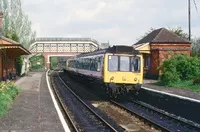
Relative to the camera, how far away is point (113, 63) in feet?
67.0

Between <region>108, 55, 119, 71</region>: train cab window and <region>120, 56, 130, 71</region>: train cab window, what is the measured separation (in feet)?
0.88

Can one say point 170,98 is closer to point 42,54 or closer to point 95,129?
point 95,129

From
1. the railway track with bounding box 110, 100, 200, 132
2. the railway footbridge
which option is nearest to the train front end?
the railway track with bounding box 110, 100, 200, 132

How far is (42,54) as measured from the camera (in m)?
84.8

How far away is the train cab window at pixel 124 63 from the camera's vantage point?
20.5 m

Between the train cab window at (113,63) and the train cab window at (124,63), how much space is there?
0.88 feet

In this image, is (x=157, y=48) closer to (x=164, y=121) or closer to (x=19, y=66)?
(x=164, y=121)

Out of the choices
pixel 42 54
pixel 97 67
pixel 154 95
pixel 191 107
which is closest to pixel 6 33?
pixel 97 67

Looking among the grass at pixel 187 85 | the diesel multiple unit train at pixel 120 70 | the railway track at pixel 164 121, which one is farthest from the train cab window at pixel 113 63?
the grass at pixel 187 85

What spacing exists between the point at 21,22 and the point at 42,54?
39.9 m

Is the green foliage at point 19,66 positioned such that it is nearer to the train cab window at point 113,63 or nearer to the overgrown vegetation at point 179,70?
the overgrown vegetation at point 179,70

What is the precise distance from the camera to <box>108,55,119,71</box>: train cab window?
A: 20344 mm

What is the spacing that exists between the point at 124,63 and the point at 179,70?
8068mm

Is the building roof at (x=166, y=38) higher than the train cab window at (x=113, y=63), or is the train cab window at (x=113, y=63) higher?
the building roof at (x=166, y=38)
